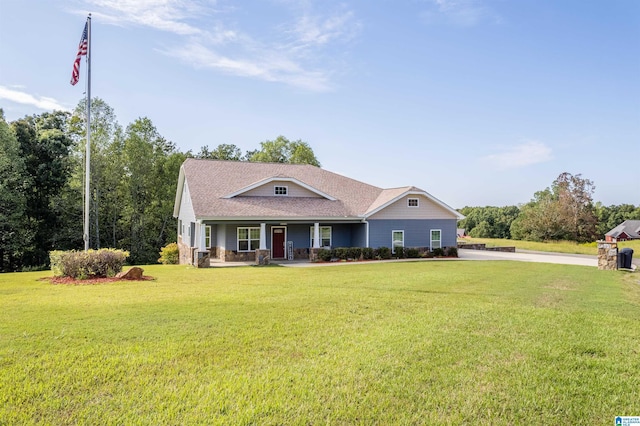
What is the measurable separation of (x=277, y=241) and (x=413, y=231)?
8.83m

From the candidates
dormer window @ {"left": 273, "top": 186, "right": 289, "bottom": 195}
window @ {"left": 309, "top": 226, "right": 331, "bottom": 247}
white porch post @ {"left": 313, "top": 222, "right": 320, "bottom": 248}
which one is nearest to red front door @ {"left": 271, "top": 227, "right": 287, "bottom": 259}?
white porch post @ {"left": 313, "top": 222, "right": 320, "bottom": 248}

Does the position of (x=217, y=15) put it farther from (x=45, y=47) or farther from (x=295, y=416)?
(x=295, y=416)

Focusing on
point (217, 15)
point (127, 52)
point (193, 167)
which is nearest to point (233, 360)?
point (217, 15)

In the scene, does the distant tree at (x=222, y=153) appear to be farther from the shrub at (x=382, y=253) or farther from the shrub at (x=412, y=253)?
the shrub at (x=412, y=253)

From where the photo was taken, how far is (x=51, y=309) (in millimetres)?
7871

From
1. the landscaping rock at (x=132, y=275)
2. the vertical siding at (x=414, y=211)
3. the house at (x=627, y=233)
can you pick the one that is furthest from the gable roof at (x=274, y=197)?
the house at (x=627, y=233)

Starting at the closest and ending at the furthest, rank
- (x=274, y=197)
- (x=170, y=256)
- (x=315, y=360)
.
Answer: (x=315, y=360)
(x=274, y=197)
(x=170, y=256)

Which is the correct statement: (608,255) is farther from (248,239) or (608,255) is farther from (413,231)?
(248,239)

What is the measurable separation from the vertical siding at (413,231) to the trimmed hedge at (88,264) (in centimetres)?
1469

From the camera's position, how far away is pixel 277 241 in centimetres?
2356

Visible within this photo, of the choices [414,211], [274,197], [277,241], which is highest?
[274,197]

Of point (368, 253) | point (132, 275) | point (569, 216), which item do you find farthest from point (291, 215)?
point (569, 216)

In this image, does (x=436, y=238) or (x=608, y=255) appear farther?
(x=436, y=238)

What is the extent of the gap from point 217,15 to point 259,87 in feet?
23.5
